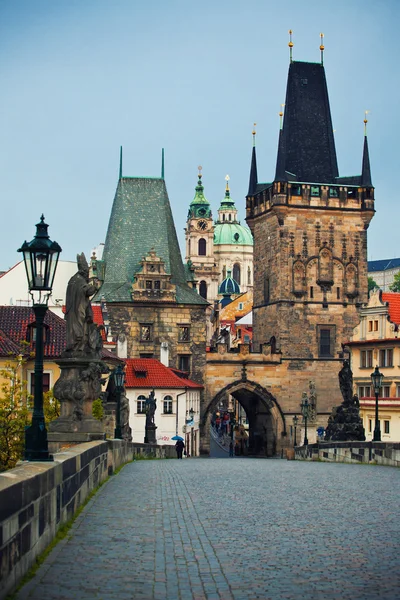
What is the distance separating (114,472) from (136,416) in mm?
44715

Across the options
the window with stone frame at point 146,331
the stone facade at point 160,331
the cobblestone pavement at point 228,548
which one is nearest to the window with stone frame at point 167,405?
the stone facade at point 160,331

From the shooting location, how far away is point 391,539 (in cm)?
1171

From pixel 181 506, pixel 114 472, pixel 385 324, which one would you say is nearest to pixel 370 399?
pixel 385 324

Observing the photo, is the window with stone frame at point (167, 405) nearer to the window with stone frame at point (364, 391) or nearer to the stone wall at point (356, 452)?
the window with stone frame at point (364, 391)

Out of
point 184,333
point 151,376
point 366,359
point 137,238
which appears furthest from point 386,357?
point 137,238

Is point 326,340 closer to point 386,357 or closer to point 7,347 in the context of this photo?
point 386,357

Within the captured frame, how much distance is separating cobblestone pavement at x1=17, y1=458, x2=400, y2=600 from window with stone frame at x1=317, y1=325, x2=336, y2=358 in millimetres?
62498

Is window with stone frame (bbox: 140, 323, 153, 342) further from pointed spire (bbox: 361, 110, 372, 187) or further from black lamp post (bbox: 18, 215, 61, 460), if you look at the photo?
black lamp post (bbox: 18, 215, 61, 460)

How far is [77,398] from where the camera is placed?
67.7ft

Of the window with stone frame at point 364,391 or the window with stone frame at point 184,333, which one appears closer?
the window with stone frame at point 364,391

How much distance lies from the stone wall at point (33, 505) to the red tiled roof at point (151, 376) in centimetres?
5432

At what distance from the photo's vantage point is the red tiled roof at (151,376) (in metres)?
70.1

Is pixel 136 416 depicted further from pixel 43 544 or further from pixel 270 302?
pixel 43 544

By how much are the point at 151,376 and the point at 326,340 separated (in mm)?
15255
